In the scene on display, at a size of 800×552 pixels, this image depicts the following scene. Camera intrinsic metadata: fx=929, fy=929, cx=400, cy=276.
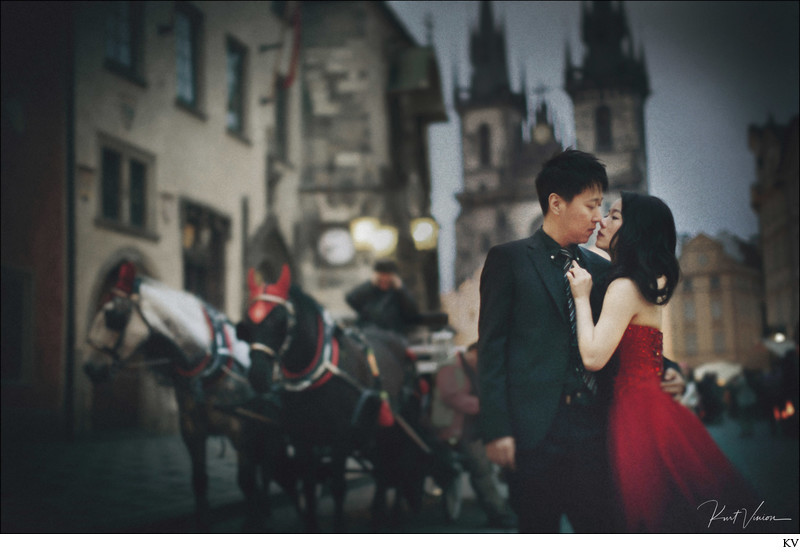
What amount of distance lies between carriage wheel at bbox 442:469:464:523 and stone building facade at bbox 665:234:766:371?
2.09 m

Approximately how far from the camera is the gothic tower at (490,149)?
19.6ft

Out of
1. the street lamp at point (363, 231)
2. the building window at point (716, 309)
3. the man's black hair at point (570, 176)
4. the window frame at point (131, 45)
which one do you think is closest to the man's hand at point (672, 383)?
the man's black hair at point (570, 176)

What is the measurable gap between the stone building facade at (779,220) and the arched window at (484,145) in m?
1.87

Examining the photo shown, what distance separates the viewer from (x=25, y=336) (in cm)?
684

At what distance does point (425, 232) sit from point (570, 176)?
4.84 metres

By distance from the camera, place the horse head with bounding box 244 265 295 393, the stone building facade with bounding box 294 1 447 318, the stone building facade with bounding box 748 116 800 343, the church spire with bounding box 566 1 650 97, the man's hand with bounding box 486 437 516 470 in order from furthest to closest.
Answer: the stone building facade with bounding box 294 1 447 318 → the church spire with bounding box 566 1 650 97 → the stone building facade with bounding box 748 116 800 343 → the horse head with bounding box 244 265 295 393 → the man's hand with bounding box 486 437 516 470

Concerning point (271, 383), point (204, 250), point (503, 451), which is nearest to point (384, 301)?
point (204, 250)

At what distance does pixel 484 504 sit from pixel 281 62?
13.3ft

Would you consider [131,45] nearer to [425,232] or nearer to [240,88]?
[240,88]

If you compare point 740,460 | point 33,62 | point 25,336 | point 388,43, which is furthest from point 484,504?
point 33,62

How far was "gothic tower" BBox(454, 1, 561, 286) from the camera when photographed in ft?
19.6

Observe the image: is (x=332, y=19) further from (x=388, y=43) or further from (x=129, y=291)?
(x=129, y=291)

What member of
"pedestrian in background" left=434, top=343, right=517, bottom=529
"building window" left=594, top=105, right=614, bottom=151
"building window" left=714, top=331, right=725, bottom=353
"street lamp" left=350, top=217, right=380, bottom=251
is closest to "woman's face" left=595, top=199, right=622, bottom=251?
"building window" left=594, top=105, right=614, bottom=151

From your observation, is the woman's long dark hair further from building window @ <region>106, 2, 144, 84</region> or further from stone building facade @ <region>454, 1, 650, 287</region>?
building window @ <region>106, 2, 144, 84</region>
